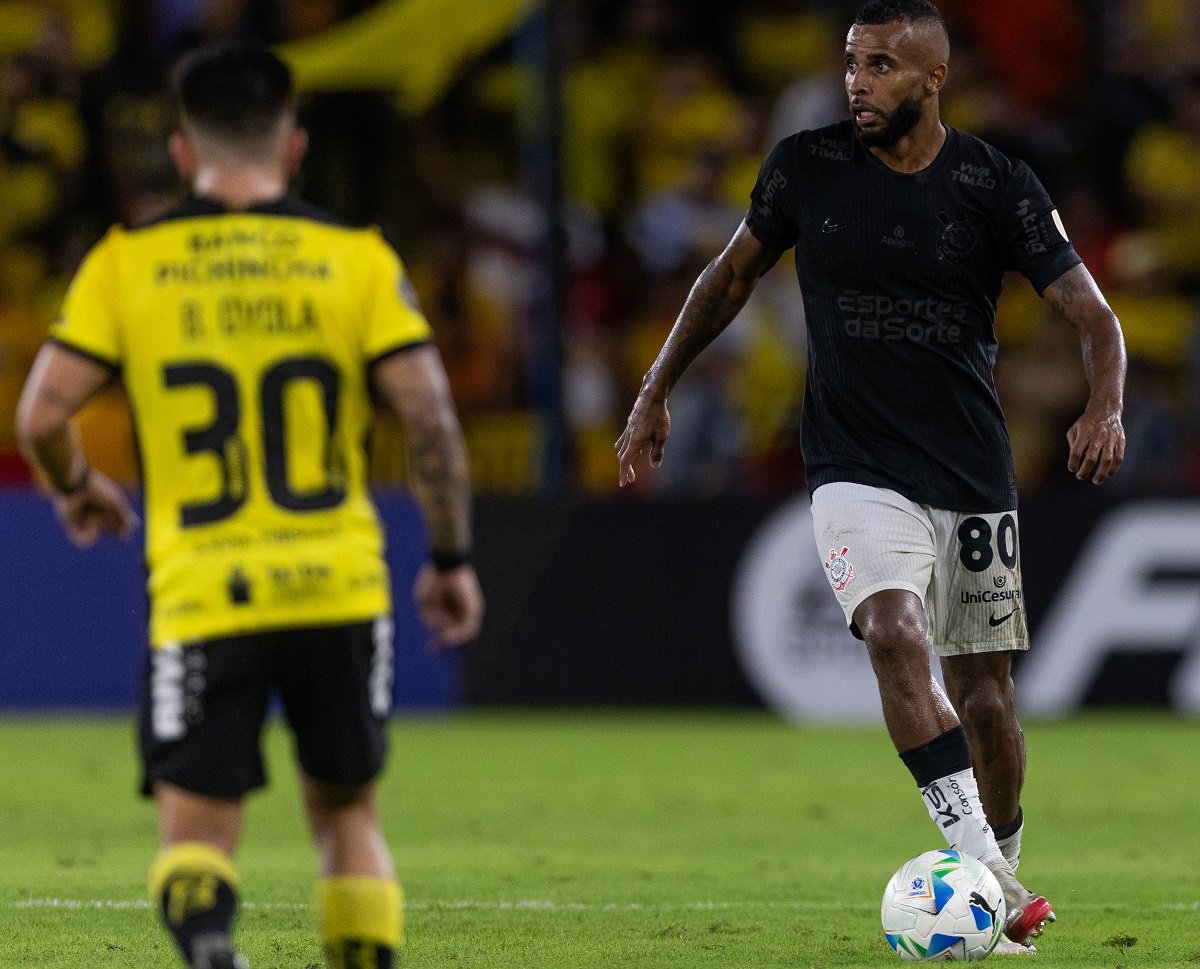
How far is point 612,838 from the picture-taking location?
8477mm

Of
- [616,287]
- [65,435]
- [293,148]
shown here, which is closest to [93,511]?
[65,435]

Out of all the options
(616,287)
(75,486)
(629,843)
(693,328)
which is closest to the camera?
(75,486)

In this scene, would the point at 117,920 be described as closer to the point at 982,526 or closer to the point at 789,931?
the point at 789,931

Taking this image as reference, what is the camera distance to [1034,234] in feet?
19.5

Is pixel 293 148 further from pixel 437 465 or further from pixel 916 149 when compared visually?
pixel 916 149

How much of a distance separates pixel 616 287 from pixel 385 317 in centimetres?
1062

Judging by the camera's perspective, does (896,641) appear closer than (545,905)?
Yes

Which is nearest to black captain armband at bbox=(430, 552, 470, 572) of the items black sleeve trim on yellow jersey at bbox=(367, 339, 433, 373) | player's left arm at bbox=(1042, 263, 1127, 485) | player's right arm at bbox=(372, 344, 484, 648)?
player's right arm at bbox=(372, 344, 484, 648)

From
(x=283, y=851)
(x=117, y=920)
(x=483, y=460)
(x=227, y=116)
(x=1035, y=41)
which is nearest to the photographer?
(x=227, y=116)

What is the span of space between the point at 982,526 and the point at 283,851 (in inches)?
127

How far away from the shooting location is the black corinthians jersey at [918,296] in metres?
5.98

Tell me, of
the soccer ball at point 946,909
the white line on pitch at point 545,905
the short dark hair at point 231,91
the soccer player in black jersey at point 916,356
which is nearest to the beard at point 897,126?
the soccer player in black jersey at point 916,356

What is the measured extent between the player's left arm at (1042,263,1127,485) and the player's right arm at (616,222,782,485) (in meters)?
0.82

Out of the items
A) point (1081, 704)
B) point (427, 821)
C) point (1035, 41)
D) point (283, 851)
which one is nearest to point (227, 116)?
point (283, 851)
